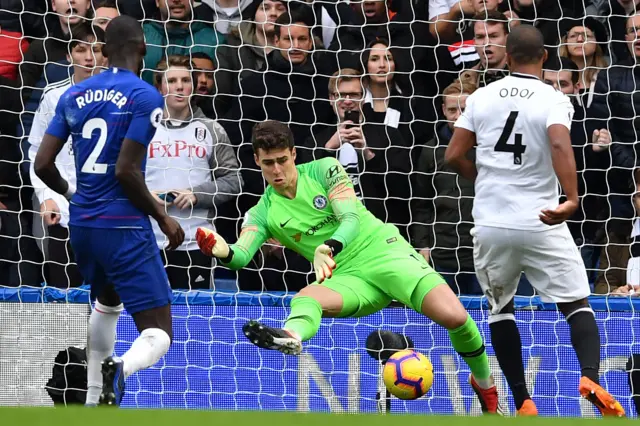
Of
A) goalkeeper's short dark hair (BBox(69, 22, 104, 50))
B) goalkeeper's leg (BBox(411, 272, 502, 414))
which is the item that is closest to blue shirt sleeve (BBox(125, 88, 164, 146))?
goalkeeper's leg (BBox(411, 272, 502, 414))

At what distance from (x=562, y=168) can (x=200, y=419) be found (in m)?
3.62

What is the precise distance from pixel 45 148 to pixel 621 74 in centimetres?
433

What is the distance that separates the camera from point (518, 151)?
7.25 metres

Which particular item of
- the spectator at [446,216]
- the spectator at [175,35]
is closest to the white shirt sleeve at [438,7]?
the spectator at [446,216]

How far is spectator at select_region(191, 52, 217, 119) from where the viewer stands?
31.4 ft

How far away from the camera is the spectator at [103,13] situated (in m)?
9.44

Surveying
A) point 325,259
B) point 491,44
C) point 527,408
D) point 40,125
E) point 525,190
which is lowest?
point 527,408

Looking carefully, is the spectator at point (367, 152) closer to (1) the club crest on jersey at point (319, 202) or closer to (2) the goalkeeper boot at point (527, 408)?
(1) the club crest on jersey at point (319, 202)

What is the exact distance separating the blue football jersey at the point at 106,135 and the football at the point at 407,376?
160cm

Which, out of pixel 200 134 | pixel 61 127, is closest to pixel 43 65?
pixel 200 134

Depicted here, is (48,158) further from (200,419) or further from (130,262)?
(200,419)

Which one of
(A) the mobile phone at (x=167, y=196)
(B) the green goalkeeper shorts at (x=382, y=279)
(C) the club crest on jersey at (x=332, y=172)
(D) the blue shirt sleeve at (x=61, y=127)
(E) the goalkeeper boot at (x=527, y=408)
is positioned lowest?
(E) the goalkeeper boot at (x=527, y=408)

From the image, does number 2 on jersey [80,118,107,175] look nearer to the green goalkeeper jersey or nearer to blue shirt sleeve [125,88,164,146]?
blue shirt sleeve [125,88,164,146]

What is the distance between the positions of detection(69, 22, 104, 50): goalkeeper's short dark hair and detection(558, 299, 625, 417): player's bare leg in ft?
12.1
